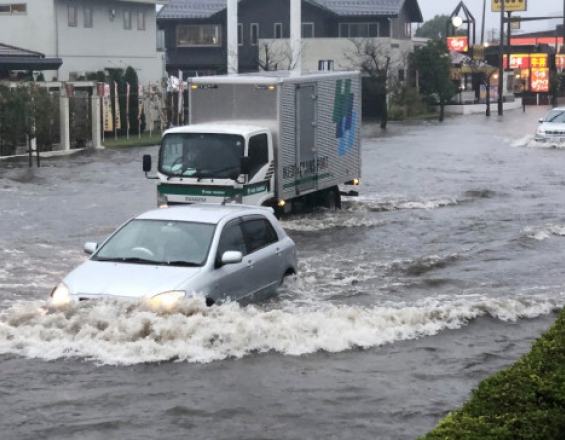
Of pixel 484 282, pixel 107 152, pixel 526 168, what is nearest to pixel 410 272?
pixel 484 282

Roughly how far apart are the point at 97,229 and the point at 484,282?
352 inches

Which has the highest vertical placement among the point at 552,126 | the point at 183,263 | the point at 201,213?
the point at 201,213

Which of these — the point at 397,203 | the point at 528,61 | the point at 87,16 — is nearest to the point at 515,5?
the point at 528,61

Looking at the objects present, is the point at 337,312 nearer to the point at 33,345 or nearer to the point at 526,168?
the point at 33,345

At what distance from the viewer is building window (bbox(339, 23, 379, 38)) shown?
7794 centimetres

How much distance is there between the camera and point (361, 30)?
257ft

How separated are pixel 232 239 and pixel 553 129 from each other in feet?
111

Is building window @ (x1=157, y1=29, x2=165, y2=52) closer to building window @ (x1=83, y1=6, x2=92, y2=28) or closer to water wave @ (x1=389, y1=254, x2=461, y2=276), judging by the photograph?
building window @ (x1=83, y1=6, x2=92, y2=28)

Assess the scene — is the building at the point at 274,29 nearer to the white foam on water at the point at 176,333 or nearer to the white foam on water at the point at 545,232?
the white foam on water at the point at 545,232

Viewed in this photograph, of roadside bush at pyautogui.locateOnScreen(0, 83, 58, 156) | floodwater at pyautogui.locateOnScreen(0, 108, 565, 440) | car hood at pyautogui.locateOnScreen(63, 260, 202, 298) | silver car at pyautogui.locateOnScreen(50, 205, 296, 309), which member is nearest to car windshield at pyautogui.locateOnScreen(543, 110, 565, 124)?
roadside bush at pyautogui.locateOnScreen(0, 83, 58, 156)

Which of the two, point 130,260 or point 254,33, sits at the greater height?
point 254,33

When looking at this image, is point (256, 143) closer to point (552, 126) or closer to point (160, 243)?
point (160, 243)

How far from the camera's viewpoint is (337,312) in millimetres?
14086

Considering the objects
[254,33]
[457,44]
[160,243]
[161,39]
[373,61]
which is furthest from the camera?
[457,44]
